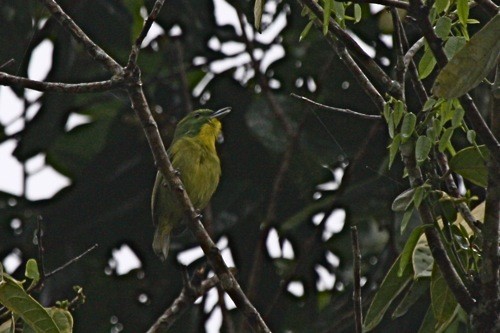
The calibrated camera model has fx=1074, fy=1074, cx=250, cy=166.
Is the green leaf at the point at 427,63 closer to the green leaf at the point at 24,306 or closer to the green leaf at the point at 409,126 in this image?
the green leaf at the point at 409,126

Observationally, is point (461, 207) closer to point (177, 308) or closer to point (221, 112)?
point (177, 308)

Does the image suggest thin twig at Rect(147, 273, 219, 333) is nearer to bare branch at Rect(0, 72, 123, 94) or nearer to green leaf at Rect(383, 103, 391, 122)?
bare branch at Rect(0, 72, 123, 94)

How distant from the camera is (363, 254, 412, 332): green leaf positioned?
278cm

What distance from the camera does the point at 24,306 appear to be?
2.88m

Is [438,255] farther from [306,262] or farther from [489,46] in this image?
[306,262]

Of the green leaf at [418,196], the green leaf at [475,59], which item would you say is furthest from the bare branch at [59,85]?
the green leaf at [475,59]

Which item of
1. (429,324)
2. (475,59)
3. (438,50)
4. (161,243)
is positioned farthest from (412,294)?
(161,243)

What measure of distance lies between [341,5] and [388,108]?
31 centimetres

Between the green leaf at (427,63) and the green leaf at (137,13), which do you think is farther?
the green leaf at (137,13)

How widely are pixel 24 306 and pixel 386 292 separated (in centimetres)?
97

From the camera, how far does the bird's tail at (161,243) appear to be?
5711 mm

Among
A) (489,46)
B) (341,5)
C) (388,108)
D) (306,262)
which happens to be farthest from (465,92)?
(306,262)

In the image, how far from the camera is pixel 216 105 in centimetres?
663

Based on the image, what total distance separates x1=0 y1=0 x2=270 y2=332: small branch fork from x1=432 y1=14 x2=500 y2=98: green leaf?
117 cm
